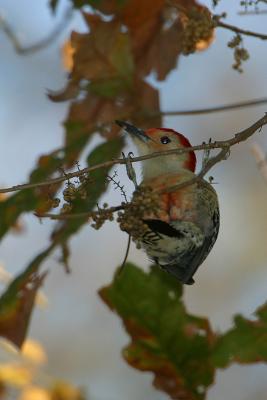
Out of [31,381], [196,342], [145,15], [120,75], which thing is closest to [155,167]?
[120,75]

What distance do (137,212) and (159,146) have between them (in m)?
1.25

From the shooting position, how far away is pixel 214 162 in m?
2.40

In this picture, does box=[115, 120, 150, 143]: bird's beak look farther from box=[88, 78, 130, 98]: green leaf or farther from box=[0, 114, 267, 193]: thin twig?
box=[0, 114, 267, 193]: thin twig

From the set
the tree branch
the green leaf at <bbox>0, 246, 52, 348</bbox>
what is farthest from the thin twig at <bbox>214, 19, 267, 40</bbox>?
the green leaf at <bbox>0, 246, 52, 348</bbox>

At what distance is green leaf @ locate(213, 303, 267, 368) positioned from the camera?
2.42 metres

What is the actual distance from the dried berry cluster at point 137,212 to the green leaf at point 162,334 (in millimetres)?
403

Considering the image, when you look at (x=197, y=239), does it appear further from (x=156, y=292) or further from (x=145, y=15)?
(x=145, y=15)

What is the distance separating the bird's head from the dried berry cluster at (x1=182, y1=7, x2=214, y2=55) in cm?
50

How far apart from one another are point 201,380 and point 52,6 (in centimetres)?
127

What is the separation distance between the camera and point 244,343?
2439mm

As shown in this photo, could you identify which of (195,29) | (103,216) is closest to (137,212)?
(103,216)

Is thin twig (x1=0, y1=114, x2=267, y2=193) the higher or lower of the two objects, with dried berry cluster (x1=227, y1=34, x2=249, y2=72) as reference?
lower

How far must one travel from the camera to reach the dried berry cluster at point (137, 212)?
7.77ft

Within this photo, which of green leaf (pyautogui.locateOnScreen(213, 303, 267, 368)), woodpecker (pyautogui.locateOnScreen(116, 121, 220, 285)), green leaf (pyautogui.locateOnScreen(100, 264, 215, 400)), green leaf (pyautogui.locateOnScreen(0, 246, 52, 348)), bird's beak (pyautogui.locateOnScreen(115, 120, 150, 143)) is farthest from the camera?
bird's beak (pyautogui.locateOnScreen(115, 120, 150, 143))
